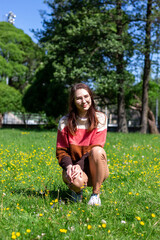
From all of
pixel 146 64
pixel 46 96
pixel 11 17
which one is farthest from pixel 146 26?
pixel 11 17

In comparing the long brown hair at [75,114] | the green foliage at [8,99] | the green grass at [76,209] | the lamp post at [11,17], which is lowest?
the green grass at [76,209]

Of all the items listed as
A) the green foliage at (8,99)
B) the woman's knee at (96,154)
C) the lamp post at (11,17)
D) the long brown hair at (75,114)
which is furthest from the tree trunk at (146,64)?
the lamp post at (11,17)

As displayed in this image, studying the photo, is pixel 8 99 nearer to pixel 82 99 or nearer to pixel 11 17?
pixel 11 17

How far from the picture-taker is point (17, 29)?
29062 millimetres

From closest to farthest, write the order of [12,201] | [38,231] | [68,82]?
1. [38,231]
2. [12,201]
3. [68,82]

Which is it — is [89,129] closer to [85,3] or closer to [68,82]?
[68,82]

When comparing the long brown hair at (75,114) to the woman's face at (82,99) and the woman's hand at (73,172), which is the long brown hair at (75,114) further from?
the woman's hand at (73,172)

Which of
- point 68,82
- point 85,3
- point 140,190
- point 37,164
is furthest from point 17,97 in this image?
point 140,190

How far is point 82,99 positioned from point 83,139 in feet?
1.66

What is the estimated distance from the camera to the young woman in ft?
10.7

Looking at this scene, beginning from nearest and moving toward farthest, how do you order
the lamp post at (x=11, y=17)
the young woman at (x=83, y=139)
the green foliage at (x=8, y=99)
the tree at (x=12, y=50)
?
the young woman at (x=83, y=139) → the green foliage at (x=8, y=99) → the tree at (x=12, y=50) → the lamp post at (x=11, y=17)

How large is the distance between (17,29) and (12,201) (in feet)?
92.7

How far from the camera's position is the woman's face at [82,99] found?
11.4 feet

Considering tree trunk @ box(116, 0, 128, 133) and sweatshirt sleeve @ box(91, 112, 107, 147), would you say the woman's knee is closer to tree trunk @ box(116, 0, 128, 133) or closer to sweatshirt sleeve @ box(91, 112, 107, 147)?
sweatshirt sleeve @ box(91, 112, 107, 147)
